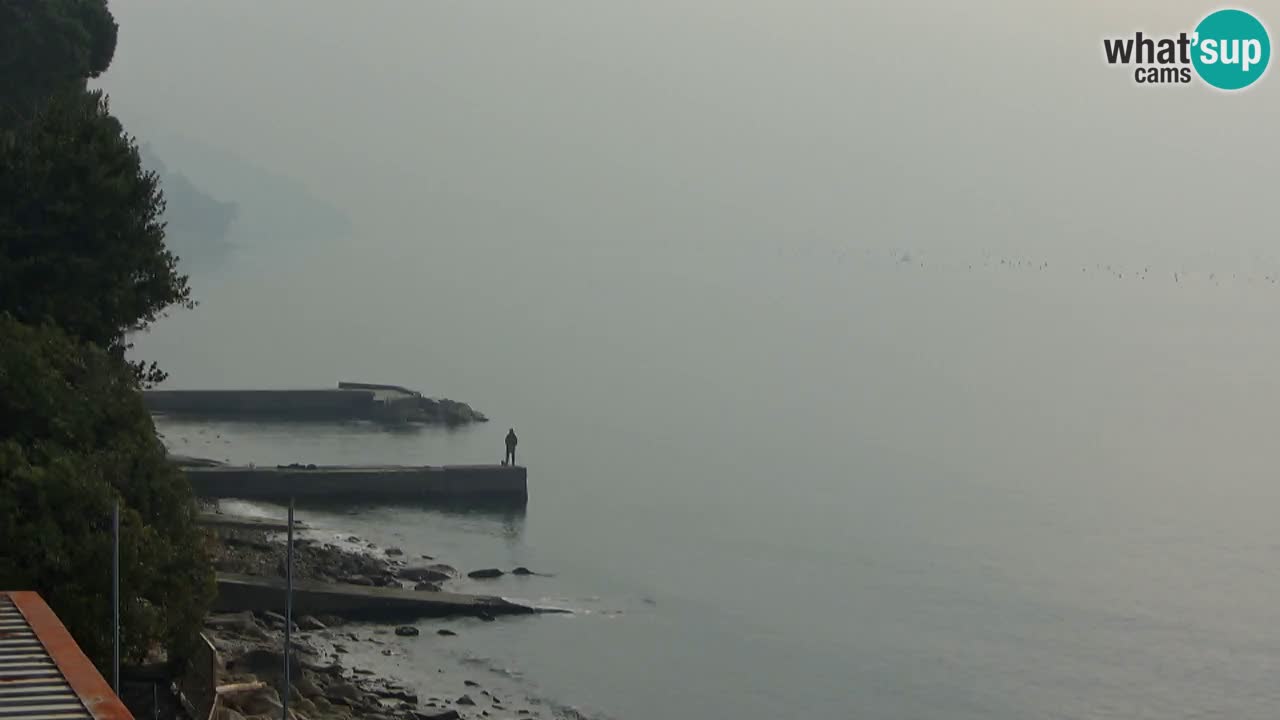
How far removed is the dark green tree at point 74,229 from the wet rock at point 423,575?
1164 cm

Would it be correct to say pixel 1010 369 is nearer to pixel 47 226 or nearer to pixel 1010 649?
pixel 1010 649

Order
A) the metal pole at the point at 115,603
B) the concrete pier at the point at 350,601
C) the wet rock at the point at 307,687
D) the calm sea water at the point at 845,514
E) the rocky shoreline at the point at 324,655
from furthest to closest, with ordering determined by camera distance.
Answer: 1. the calm sea water at the point at 845,514
2. the concrete pier at the point at 350,601
3. the wet rock at the point at 307,687
4. the rocky shoreline at the point at 324,655
5. the metal pole at the point at 115,603

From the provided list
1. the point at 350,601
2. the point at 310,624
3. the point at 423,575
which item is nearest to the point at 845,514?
the point at 423,575

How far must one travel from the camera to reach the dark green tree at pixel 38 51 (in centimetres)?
3950

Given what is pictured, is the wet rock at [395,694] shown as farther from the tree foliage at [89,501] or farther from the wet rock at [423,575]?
the wet rock at [423,575]

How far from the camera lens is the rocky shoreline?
26625 millimetres

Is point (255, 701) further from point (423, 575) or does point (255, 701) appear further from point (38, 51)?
point (38, 51)

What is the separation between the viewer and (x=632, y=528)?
49.8m

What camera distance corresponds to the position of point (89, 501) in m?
20.3

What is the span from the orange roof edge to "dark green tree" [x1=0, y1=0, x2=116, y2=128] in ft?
84.8

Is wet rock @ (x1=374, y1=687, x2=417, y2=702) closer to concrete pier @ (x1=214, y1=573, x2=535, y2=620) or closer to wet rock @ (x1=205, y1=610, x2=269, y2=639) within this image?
wet rock @ (x1=205, y1=610, x2=269, y2=639)

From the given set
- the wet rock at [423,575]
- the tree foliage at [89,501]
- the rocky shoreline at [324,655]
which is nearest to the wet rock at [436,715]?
the rocky shoreline at [324,655]

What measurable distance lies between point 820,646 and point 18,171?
20296 millimetres

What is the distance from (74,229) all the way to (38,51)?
44.6ft
